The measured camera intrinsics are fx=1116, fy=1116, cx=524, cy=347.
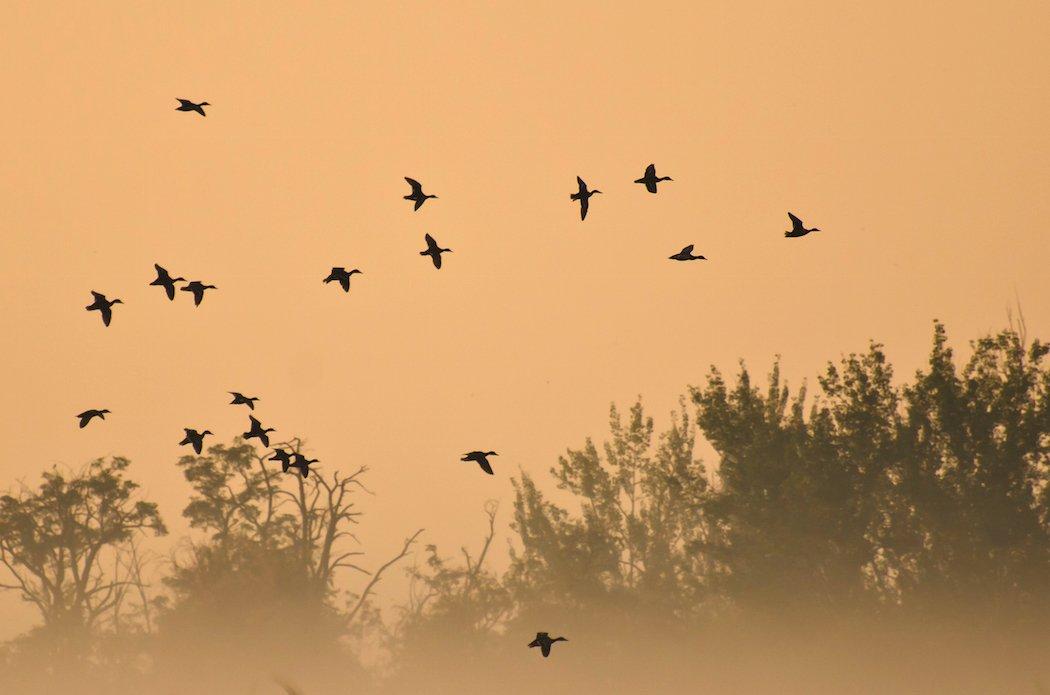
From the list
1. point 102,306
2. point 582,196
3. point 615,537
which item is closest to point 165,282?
point 102,306

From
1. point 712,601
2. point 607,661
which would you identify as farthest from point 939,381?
point 607,661

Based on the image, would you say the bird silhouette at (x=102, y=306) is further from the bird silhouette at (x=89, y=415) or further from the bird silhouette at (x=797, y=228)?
the bird silhouette at (x=797, y=228)

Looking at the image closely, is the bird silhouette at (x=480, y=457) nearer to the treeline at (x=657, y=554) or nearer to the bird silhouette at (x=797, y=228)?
the bird silhouette at (x=797, y=228)

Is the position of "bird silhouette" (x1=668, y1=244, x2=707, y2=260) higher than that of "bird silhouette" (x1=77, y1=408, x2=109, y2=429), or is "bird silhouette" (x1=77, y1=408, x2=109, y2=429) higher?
"bird silhouette" (x1=668, y1=244, x2=707, y2=260)

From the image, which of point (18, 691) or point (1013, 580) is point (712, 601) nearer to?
point (1013, 580)

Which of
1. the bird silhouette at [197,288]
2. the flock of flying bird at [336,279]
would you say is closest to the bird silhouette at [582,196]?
the flock of flying bird at [336,279]

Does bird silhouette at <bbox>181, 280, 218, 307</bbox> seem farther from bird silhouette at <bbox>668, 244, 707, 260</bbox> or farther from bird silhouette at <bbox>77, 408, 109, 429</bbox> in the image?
bird silhouette at <bbox>668, 244, 707, 260</bbox>

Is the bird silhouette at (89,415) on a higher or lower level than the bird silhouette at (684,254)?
lower

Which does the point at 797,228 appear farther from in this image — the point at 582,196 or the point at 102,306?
the point at 102,306

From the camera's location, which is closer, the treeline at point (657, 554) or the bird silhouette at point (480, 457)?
the bird silhouette at point (480, 457)

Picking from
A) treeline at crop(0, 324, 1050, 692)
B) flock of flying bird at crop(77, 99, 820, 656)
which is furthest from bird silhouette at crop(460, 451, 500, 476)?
treeline at crop(0, 324, 1050, 692)

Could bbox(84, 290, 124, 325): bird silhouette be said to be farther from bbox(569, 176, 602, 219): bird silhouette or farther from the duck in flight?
bbox(569, 176, 602, 219): bird silhouette

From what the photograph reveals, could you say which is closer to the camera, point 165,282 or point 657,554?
point 165,282

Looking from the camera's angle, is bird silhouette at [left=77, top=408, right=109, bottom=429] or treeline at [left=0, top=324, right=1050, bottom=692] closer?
bird silhouette at [left=77, top=408, right=109, bottom=429]
